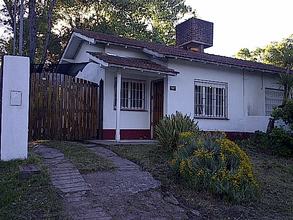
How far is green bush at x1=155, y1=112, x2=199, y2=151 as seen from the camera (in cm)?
1066

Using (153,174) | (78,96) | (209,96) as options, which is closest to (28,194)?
(153,174)

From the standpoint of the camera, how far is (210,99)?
15750mm

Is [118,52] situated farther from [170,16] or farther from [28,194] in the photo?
[170,16]

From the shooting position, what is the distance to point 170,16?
115ft

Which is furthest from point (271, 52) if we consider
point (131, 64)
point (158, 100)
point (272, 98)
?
point (131, 64)

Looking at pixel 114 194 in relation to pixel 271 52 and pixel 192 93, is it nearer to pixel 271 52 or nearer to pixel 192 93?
pixel 192 93

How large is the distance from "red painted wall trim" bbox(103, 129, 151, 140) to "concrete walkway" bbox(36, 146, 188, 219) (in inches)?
199

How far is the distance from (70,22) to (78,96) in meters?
17.5

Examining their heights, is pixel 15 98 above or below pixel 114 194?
above

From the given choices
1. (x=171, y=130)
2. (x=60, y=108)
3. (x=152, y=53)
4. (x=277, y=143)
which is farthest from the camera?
(x=152, y=53)

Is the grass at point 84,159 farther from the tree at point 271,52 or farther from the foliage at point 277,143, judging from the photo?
the tree at point 271,52

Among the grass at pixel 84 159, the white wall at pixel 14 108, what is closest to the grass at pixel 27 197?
the white wall at pixel 14 108

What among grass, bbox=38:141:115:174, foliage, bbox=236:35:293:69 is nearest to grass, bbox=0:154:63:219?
grass, bbox=38:141:115:174

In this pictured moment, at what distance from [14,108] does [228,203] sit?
17.0ft
